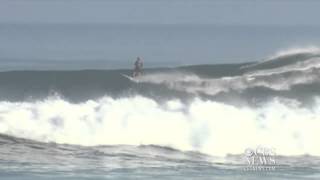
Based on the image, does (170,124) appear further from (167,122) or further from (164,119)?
(164,119)

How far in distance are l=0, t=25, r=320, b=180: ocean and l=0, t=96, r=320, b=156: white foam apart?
3 cm

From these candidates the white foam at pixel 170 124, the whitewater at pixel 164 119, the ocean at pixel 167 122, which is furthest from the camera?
the white foam at pixel 170 124

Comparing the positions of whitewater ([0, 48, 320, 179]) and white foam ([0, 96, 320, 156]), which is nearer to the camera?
whitewater ([0, 48, 320, 179])

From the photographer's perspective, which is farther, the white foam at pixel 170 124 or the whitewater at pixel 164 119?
the white foam at pixel 170 124

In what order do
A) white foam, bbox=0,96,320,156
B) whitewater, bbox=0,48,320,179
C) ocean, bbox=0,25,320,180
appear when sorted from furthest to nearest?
white foam, bbox=0,96,320,156
whitewater, bbox=0,48,320,179
ocean, bbox=0,25,320,180

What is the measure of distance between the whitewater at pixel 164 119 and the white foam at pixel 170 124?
0.03 metres

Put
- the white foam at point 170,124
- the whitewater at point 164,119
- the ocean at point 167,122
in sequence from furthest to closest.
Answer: the white foam at point 170,124
the whitewater at point 164,119
the ocean at point 167,122

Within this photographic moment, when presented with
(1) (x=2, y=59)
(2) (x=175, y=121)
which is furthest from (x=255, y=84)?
(1) (x=2, y=59)

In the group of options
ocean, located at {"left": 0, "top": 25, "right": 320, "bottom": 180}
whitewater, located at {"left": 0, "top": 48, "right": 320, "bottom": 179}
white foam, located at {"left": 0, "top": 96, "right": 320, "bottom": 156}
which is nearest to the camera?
ocean, located at {"left": 0, "top": 25, "right": 320, "bottom": 180}

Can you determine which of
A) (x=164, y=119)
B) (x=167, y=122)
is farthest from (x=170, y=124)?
(x=164, y=119)

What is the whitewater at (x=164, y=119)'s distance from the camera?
28.1 m

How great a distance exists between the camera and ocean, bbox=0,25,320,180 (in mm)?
27531

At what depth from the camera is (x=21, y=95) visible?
116 feet

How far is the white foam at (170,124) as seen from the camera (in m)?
30.9
